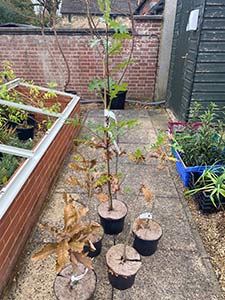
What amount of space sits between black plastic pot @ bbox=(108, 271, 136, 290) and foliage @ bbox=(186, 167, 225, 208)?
3.22 feet

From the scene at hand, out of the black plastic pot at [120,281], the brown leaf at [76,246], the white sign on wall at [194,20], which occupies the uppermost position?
the white sign on wall at [194,20]

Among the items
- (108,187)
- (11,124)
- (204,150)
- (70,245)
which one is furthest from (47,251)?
(11,124)

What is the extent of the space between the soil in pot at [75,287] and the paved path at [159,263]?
16 centimetres

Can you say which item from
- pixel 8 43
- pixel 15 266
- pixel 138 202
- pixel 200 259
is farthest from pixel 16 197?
pixel 8 43

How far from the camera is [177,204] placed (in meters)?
2.25

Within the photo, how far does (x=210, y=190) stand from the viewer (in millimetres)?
2084

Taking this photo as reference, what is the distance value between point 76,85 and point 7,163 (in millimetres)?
3477

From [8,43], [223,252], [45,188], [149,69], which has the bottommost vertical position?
[223,252]

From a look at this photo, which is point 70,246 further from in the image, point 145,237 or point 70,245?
point 145,237

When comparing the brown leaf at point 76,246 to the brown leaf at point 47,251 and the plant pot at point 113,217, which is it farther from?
the plant pot at point 113,217

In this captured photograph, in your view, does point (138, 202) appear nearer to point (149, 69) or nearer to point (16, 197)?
point (16, 197)

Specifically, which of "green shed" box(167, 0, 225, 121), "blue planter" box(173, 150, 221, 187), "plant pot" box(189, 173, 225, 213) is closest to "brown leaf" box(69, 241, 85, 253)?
"plant pot" box(189, 173, 225, 213)

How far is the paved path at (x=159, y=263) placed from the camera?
148 centimetres

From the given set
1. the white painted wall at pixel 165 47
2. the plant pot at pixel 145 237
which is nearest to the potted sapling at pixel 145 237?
the plant pot at pixel 145 237
